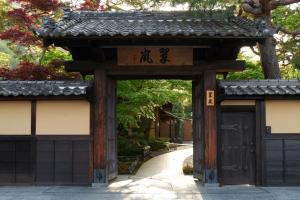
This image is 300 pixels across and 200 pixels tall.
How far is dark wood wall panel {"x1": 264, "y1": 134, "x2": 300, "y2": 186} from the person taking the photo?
42.7ft

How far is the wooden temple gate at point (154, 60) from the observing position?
12328 millimetres

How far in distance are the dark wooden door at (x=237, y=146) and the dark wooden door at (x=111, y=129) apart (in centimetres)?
344

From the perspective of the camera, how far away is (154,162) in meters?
24.7

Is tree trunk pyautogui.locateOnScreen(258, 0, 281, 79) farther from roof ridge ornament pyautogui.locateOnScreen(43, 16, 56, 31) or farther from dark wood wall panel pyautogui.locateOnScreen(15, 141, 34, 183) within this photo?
dark wood wall panel pyautogui.locateOnScreen(15, 141, 34, 183)

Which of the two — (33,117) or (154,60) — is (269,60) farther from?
(33,117)

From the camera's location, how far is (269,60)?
18.3m

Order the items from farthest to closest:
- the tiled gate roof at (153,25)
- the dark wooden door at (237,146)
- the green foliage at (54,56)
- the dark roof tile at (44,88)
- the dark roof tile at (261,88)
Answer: the green foliage at (54,56)
the dark wooden door at (237,146)
the dark roof tile at (261,88)
the dark roof tile at (44,88)
the tiled gate roof at (153,25)

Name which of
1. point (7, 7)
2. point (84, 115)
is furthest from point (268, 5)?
point (7, 7)

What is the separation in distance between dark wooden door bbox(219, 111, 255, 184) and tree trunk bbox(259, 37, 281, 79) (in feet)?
18.3

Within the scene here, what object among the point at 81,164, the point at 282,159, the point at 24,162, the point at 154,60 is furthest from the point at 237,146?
the point at 24,162

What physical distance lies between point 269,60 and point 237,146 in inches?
251

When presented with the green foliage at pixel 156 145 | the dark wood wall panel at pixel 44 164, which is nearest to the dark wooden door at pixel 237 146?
the dark wood wall panel at pixel 44 164

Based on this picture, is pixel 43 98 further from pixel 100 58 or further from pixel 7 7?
pixel 7 7

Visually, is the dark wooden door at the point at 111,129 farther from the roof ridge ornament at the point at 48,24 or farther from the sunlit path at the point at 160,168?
the sunlit path at the point at 160,168
